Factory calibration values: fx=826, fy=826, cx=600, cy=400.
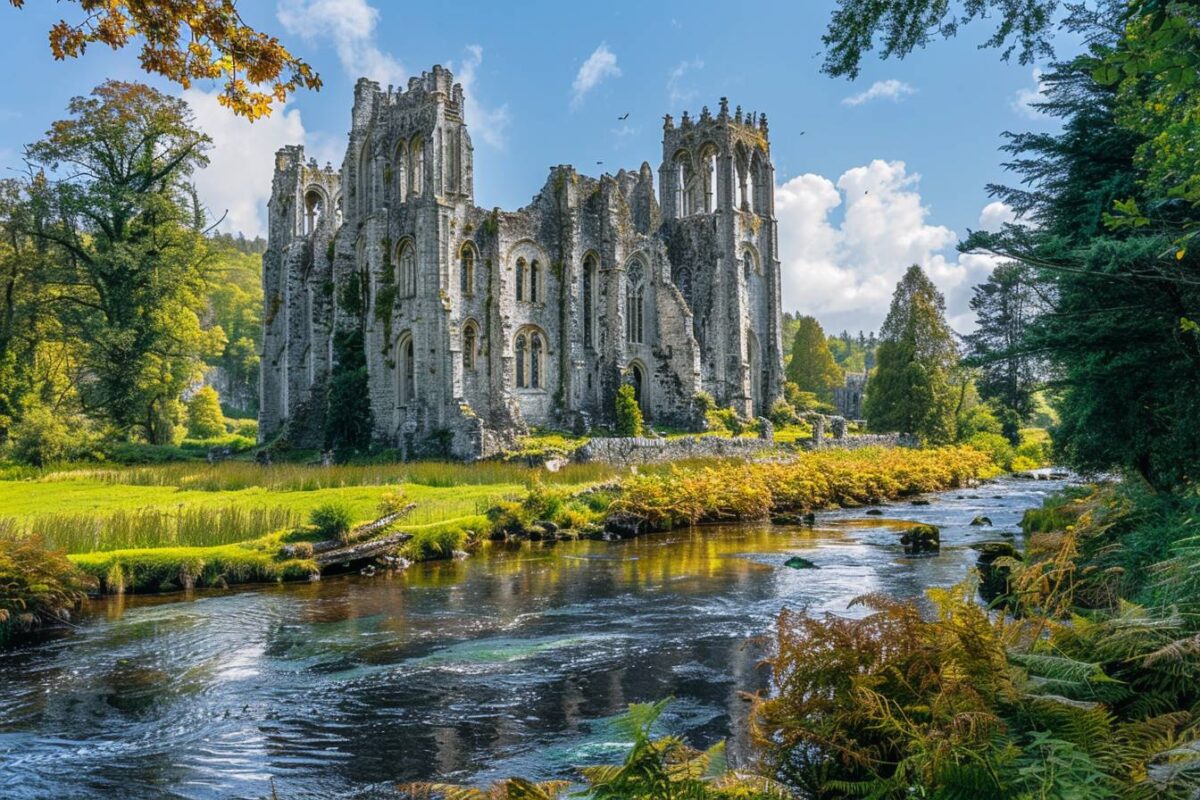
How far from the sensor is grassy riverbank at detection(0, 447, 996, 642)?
49.2 ft

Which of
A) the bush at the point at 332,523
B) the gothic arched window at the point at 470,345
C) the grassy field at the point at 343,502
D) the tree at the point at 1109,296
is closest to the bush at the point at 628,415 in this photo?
the gothic arched window at the point at 470,345

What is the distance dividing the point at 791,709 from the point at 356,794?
11.8 ft

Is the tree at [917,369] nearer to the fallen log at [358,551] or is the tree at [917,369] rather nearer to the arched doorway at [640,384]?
the arched doorway at [640,384]

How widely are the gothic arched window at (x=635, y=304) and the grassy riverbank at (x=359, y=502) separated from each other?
15.1 metres

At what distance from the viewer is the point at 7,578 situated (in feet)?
38.2

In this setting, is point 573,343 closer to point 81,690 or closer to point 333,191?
point 333,191

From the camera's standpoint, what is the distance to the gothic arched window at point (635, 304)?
46719 mm

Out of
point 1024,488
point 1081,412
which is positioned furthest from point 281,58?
point 1024,488

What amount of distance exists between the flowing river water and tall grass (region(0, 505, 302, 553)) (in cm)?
206

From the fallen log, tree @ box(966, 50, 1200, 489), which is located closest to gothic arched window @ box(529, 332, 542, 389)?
the fallen log

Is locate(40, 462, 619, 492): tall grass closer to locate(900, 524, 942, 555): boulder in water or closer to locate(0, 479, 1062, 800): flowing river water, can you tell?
locate(0, 479, 1062, 800): flowing river water

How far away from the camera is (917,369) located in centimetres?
4644

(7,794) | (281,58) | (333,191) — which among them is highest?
(333,191)

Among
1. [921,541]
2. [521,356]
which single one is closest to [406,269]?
[521,356]
